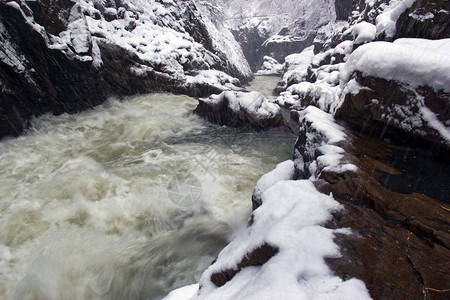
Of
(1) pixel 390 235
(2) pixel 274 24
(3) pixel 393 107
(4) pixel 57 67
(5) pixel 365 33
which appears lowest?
(1) pixel 390 235

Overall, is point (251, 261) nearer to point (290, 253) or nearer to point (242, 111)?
point (290, 253)

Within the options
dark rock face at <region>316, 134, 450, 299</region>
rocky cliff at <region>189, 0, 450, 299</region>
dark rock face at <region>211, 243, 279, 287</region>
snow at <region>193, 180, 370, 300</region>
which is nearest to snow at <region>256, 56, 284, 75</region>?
rocky cliff at <region>189, 0, 450, 299</region>

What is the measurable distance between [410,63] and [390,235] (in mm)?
3182

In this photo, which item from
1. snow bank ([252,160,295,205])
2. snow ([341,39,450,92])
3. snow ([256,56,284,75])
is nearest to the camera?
snow ([341,39,450,92])

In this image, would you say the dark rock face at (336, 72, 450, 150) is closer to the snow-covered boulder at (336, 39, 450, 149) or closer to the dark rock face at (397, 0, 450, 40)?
the snow-covered boulder at (336, 39, 450, 149)

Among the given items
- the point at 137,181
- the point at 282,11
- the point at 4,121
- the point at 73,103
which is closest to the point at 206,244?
the point at 137,181

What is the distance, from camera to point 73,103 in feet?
32.4

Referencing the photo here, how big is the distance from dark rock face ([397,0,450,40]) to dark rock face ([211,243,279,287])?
1004 centimetres

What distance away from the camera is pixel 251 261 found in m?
2.37

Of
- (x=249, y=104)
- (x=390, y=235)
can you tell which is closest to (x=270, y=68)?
(x=249, y=104)

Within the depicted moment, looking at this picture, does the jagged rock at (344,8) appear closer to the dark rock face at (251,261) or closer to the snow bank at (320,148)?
the snow bank at (320,148)

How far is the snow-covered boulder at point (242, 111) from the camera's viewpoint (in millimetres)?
10074

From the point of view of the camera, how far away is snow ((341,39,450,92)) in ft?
12.7

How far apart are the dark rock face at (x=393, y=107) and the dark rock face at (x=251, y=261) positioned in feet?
11.8
